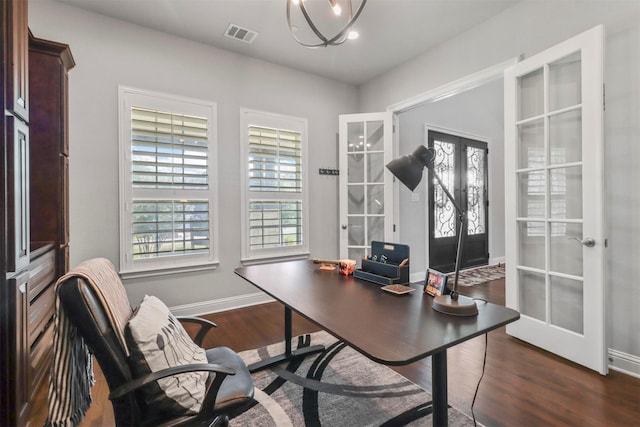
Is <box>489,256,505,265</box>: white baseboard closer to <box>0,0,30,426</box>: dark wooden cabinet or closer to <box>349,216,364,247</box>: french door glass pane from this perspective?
<box>349,216,364,247</box>: french door glass pane

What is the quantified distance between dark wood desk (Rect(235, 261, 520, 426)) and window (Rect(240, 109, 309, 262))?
1885 mm

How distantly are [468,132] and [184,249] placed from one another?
4.92m

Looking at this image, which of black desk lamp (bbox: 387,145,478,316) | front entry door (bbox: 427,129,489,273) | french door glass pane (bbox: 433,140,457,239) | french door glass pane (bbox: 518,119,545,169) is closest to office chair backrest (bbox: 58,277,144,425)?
black desk lamp (bbox: 387,145,478,316)

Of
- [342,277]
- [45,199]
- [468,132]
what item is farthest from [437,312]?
[468,132]

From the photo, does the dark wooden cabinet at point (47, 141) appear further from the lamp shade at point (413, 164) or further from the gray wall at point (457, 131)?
the gray wall at point (457, 131)

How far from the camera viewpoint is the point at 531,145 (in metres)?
2.60

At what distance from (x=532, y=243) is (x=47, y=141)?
151 inches

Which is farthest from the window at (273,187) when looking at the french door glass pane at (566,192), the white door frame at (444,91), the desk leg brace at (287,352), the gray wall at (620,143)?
the gray wall at (620,143)

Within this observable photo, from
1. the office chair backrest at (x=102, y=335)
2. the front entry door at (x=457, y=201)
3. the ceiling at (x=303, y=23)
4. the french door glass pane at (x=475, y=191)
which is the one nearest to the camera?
the office chair backrest at (x=102, y=335)

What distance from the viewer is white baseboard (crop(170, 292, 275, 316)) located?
10.5 ft

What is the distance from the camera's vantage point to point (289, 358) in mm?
2281

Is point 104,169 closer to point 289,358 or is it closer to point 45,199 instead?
point 45,199

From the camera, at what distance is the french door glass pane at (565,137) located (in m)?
2.29

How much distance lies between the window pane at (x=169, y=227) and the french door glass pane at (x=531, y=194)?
3.04 metres
